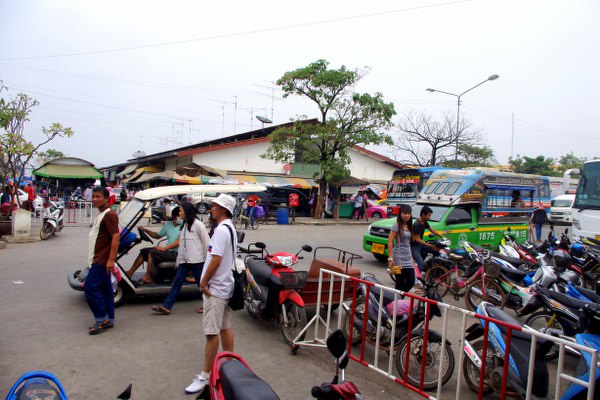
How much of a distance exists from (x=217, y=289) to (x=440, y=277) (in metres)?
5.07

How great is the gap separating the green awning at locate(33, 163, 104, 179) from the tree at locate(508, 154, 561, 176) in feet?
149

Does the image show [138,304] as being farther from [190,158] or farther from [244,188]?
[190,158]

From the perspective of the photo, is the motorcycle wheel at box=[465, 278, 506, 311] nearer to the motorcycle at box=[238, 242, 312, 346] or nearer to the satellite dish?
the motorcycle at box=[238, 242, 312, 346]

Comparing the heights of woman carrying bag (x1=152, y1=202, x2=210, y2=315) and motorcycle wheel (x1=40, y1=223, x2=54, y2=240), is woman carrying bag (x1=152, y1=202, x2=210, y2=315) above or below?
above

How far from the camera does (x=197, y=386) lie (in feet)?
12.5

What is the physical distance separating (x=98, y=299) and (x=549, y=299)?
17.9ft

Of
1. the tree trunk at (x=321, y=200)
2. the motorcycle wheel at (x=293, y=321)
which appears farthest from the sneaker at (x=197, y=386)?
the tree trunk at (x=321, y=200)

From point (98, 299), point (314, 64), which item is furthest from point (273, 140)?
point (98, 299)

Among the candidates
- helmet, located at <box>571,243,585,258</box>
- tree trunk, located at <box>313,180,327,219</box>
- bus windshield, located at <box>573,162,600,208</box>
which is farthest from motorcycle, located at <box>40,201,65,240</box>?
bus windshield, located at <box>573,162,600,208</box>

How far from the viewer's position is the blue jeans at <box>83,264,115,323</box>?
4902 mm

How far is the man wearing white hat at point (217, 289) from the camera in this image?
151 inches

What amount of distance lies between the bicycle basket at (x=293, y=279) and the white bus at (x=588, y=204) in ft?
28.2

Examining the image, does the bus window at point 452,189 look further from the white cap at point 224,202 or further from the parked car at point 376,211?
the parked car at point 376,211

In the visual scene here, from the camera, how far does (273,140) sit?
21.7 m
